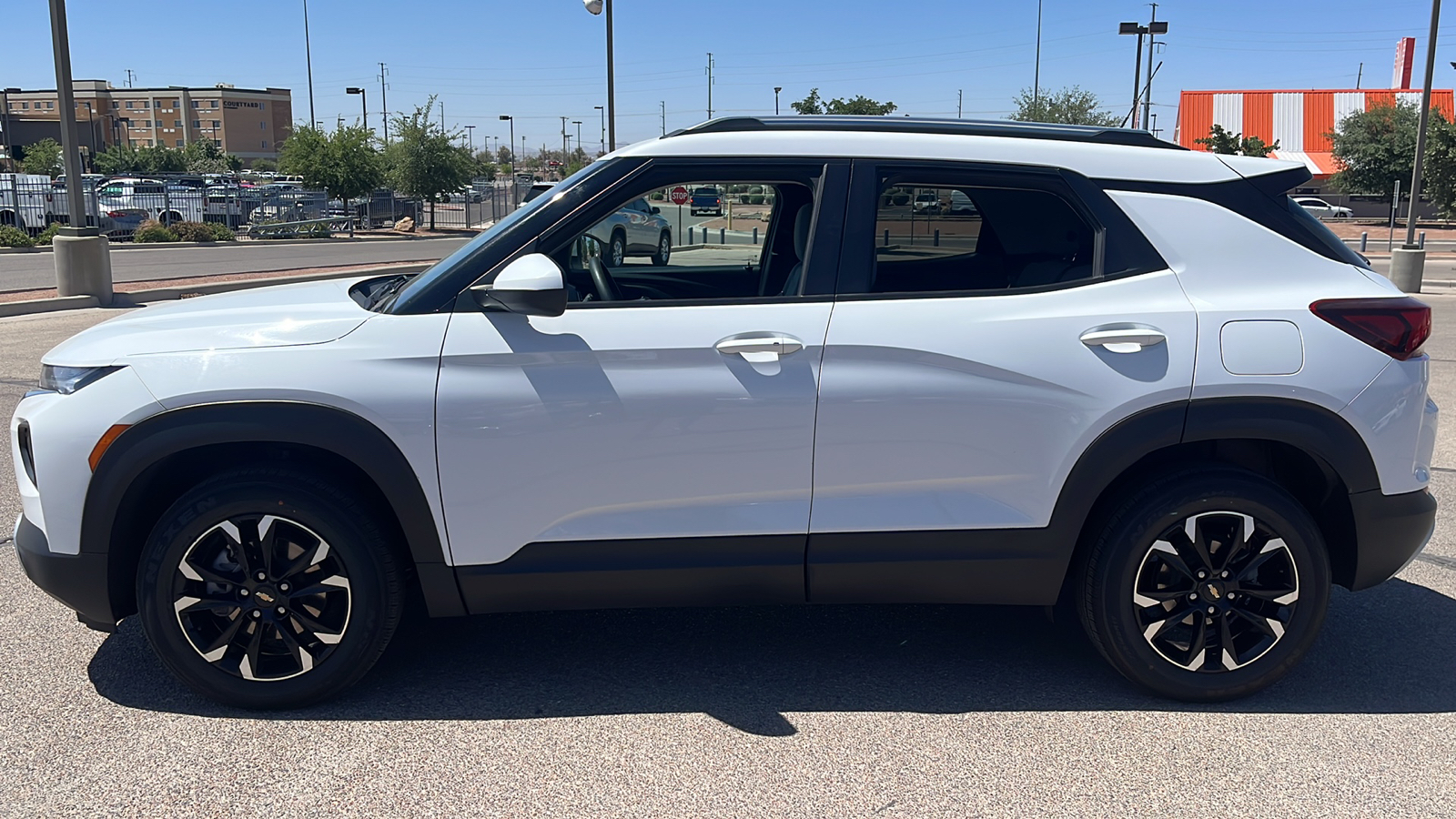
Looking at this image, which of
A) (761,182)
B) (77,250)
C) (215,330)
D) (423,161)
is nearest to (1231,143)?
(423,161)

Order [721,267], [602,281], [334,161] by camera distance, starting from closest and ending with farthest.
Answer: [602,281]
[721,267]
[334,161]

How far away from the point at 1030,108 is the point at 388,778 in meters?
50.9

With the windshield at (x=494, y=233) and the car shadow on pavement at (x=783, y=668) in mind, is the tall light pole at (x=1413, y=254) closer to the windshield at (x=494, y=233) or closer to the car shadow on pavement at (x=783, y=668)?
the car shadow on pavement at (x=783, y=668)

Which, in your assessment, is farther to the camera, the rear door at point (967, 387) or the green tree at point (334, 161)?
the green tree at point (334, 161)

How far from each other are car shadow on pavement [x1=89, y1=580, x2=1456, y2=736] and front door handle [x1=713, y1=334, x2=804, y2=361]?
3.72 feet

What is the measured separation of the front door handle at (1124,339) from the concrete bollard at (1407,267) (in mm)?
17800

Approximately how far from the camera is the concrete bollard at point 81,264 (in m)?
15.6

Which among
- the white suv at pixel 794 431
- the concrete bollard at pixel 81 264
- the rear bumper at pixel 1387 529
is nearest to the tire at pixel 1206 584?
the white suv at pixel 794 431

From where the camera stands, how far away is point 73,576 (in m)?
3.49

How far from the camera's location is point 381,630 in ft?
11.7

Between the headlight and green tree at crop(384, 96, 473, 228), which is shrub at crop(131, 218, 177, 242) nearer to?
green tree at crop(384, 96, 473, 228)

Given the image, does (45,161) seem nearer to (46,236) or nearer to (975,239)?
(46,236)

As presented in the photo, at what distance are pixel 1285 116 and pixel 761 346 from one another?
218 feet

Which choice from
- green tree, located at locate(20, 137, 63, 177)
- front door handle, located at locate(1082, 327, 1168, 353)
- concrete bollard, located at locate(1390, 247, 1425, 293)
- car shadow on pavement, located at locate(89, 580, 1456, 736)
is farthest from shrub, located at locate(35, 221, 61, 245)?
green tree, located at locate(20, 137, 63, 177)
